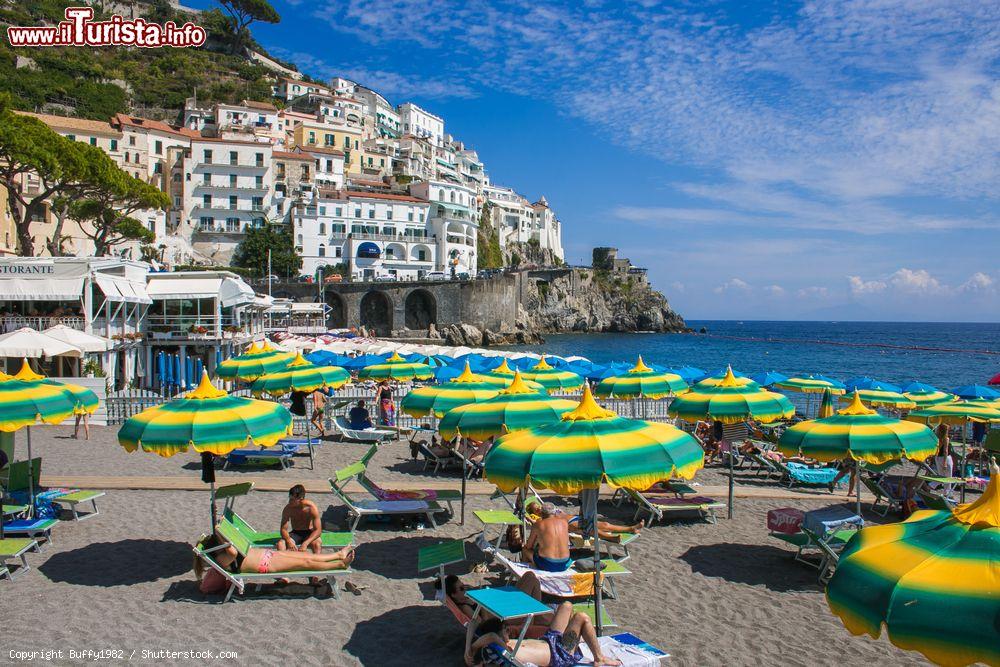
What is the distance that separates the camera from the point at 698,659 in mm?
5984

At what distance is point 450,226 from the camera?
83688 millimetres

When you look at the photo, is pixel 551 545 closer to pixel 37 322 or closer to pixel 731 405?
pixel 731 405

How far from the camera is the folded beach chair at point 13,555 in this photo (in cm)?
750

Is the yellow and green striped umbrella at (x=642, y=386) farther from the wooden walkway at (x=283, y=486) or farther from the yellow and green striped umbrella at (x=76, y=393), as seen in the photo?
the yellow and green striped umbrella at (x=76, y=393)

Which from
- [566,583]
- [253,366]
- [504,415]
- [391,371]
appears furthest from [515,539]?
[391,371]

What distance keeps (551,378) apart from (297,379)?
526 centimetres

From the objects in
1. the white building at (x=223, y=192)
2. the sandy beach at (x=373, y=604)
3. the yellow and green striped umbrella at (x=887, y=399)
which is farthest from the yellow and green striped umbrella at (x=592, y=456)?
the white building at (x=223, y=192)

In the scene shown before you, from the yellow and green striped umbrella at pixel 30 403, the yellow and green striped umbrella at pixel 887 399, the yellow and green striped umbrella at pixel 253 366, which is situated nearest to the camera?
the yellow and green striped umbrella at pixel 30 403

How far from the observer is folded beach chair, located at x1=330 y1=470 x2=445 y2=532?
31.5 ft

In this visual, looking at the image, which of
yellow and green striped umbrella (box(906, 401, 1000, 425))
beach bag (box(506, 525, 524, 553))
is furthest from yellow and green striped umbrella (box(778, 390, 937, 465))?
yellow and green striped umbrella (box(906, 401, 1000, 425))

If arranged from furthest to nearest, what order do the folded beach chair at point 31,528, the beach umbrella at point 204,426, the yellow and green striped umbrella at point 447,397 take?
the yellow and green striped umbrella at point 447,397 < the folded beach chair at point 31,528 < the beach umbrella at point 204,426

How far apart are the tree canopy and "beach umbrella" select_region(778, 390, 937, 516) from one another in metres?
67.0

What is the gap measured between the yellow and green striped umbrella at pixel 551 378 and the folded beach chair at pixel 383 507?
5.12m

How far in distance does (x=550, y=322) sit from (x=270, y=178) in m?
48.8
